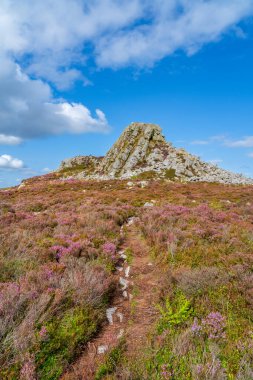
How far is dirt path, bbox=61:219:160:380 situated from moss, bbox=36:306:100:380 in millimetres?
167

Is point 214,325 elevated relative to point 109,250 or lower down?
lower down

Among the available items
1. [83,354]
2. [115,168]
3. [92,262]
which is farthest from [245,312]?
[115,168]

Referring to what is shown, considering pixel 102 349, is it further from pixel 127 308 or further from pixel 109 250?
pixel 109 250

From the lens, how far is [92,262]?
23.1 ft

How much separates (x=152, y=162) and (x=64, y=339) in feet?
141

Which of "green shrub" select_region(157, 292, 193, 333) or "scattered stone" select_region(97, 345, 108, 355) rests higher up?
"green shrub" select_region(157, 292, 193, 333)

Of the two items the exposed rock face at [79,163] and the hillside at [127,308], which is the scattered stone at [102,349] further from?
the exposed rock face at [79,163]

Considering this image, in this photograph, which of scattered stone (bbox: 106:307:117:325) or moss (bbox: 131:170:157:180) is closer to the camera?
scattered stone (bbox: 106:307:117:325)

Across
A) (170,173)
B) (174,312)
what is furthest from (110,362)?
(170,173)

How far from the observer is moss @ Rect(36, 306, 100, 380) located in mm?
3549

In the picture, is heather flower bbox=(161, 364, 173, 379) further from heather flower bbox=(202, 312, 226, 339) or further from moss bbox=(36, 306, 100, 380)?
moss bbox=(36, 306, 100, 380)

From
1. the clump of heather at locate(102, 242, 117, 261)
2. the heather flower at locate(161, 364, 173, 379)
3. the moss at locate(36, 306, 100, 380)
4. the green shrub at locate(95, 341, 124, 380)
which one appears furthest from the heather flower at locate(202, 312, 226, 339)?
the clump of heather at locate(102, 242, 117, 261)

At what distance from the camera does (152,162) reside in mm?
45719

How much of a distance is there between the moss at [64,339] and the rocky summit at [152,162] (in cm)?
3399
